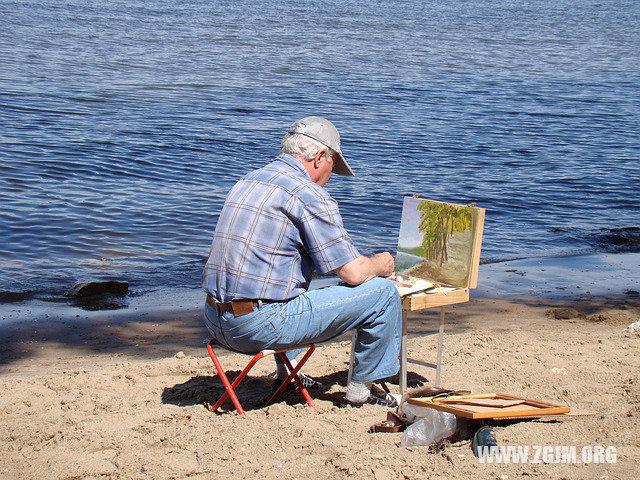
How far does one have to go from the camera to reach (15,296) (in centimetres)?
916

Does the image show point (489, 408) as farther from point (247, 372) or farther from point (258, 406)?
point (258, 406)

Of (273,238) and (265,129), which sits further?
(265,129)

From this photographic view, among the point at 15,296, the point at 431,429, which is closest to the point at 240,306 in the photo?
the point at 431,429

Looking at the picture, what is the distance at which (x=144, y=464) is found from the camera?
4.67m

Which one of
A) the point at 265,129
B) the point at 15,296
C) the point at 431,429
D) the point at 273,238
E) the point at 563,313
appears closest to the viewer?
the point at 431,429

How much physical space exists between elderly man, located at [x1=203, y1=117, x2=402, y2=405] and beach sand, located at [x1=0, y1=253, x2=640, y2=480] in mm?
491

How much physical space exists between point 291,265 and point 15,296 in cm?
475

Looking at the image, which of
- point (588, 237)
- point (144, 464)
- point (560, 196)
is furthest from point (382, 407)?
point (560, 196)

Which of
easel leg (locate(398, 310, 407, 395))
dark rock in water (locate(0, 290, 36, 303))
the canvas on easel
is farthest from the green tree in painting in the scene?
dark rock in water (locate(0, 290, 36, 303))

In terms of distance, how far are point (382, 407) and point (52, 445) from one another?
1.75 metres

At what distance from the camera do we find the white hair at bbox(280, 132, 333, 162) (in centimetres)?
528

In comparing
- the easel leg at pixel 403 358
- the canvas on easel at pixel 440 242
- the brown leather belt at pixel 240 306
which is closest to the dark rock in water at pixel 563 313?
the canvas on easel at pixel 440 242

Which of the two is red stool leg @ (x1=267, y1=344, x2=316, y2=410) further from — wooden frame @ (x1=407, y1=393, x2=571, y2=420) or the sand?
wooden frame @ (x1=407, y1=393, x2=571, y2=420)

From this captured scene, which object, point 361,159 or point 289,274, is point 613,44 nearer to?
point 361,159
